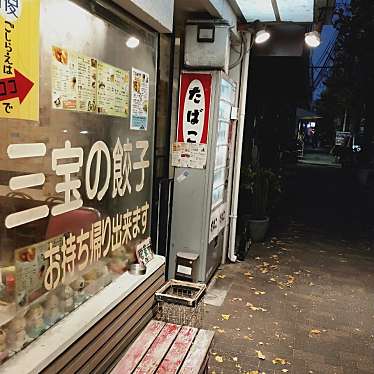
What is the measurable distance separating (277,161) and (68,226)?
16.0 metres

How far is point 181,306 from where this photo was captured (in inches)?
169

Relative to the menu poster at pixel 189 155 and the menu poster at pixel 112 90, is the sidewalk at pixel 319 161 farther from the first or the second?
the menu poster at pixel 112 90

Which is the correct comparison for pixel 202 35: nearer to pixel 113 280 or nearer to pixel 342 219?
pixel 113 280

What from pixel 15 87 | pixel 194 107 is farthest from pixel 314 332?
pixel 15 87

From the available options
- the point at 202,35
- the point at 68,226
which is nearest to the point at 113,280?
the point at 68,226

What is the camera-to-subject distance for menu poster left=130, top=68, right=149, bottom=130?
398cm

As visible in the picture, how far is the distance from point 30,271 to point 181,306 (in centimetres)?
200

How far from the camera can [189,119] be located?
6500 mm

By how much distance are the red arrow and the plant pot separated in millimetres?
8224

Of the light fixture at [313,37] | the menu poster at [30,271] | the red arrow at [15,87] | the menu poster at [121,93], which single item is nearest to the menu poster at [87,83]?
the menu poster at [121,93]

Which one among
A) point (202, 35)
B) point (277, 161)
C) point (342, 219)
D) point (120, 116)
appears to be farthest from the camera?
point (277, 161)

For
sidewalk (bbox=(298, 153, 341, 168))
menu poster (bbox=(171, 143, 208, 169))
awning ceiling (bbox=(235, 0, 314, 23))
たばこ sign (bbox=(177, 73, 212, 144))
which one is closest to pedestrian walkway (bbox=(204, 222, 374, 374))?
menu poster (bbox=(171, 143, 208, 169))

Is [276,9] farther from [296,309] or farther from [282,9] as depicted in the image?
[296,309]

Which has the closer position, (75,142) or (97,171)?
(75,142)
